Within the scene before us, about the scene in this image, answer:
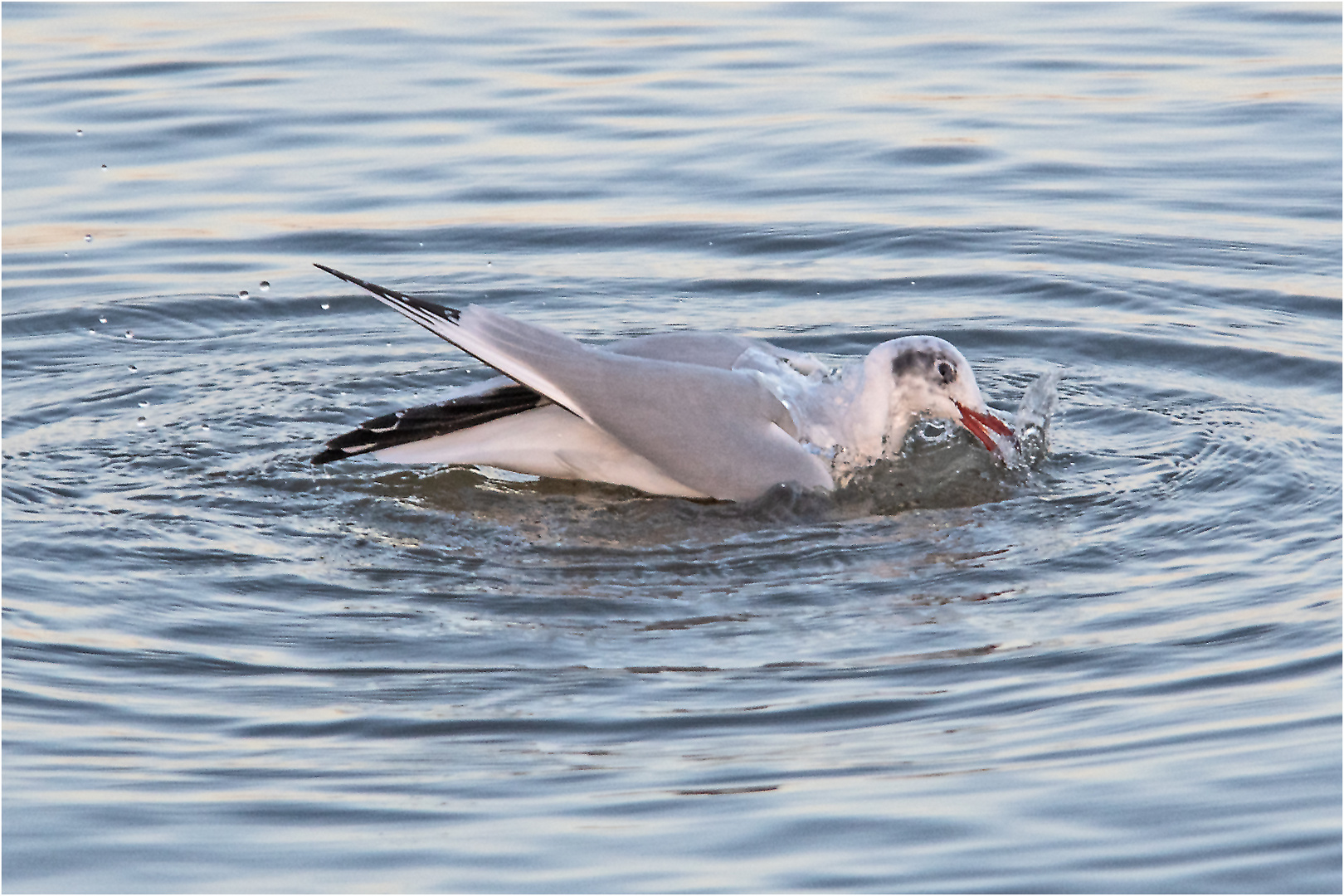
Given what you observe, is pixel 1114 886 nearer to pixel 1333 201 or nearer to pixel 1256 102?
pixel 1333 201

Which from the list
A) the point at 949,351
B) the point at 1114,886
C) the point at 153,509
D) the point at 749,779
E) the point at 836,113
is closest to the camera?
the point at 1114,886

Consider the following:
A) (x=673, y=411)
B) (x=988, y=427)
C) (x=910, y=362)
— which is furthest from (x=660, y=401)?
(x=988, y=427)

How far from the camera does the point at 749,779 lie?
14.2 ft

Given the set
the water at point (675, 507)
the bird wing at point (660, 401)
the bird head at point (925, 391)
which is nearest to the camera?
the water at point (675, 507)

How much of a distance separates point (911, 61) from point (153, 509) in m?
7.45

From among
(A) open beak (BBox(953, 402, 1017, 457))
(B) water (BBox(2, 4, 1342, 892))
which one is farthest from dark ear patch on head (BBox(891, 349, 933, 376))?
(B) water (BBox(2, 4, 1342, 892))

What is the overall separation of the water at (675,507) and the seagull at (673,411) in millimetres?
144

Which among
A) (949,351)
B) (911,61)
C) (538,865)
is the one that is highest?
(911,61)

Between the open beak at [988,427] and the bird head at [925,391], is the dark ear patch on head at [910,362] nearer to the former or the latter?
the bird head at [925,391]

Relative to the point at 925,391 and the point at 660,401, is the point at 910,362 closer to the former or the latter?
the point at 925,391

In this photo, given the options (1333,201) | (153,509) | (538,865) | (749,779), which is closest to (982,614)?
(749,779)

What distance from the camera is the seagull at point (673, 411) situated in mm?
5934

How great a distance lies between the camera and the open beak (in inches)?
261

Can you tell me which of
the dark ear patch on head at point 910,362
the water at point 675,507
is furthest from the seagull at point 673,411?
the water at point 675,507
